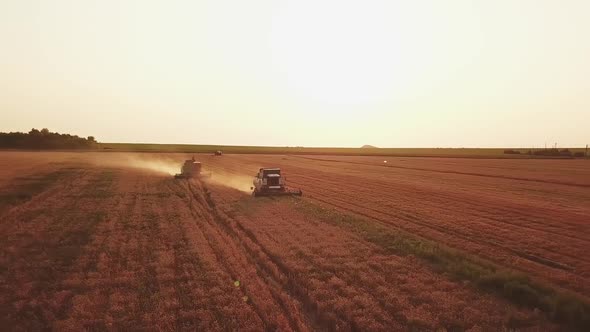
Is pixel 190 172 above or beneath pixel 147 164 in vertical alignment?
above

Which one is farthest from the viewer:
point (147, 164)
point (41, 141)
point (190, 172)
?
point (41, 141)

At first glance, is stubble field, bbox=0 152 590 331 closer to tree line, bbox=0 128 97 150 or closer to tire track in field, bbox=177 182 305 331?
tire track in field, bbox=177 182 305 331

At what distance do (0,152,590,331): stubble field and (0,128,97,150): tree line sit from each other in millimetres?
122339

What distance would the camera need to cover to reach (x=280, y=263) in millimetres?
13508

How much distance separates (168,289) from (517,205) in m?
22.8

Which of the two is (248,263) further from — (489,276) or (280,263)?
(489,276)

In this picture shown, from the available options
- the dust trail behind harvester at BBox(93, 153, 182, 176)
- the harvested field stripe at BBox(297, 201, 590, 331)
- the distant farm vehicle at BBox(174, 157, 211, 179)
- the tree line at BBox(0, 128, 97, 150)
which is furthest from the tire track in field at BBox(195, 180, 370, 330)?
the tree line at BBox(0, 128, 97, 150)

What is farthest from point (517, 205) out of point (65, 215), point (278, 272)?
point (65, 215)

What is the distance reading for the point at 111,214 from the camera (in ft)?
72.1

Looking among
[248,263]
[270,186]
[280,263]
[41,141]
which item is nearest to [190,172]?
[270,186]

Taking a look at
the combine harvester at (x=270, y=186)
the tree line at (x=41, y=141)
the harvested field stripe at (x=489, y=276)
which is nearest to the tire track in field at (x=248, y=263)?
the harvested field stripe at (x=489, y=276)

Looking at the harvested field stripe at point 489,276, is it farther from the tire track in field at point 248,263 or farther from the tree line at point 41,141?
the tree line at point 41,141

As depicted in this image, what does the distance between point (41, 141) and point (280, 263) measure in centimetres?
14331

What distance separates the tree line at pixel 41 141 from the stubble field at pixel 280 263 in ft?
401
